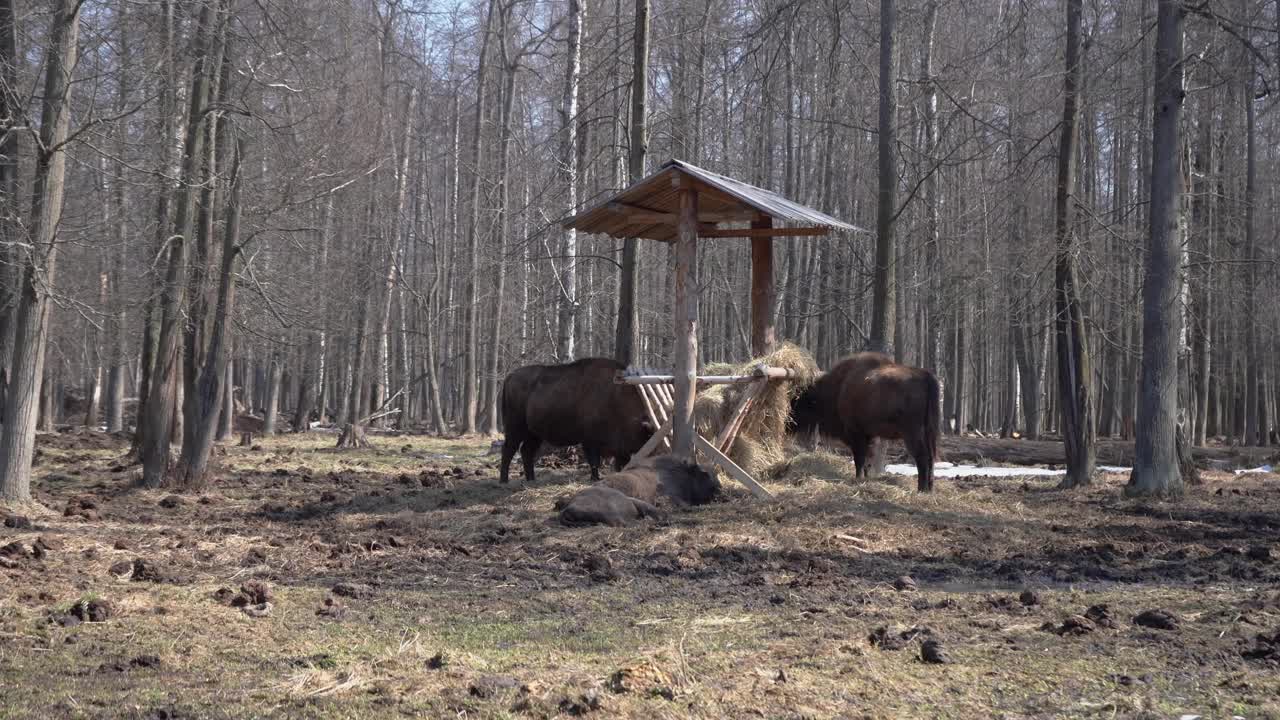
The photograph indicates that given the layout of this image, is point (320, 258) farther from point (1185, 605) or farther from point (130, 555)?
point (1185, 605)

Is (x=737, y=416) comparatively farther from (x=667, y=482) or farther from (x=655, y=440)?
(x=667, y=482)

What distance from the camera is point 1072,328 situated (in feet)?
50.3

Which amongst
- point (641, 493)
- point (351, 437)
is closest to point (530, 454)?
point (641, 493)

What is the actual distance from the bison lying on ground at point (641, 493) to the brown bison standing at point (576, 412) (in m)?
1.74

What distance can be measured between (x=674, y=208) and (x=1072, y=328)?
5.83m

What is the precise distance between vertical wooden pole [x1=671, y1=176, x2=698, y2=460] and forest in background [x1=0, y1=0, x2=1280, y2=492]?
2.08 metres

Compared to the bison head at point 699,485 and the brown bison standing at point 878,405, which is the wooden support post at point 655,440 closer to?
the bison head at point 699,485

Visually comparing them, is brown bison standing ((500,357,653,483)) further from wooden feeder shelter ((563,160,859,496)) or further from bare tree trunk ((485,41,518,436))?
bare tree trunk ((485,41,518,436))

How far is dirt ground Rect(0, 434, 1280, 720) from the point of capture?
4.98 meters

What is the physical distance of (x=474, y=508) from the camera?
1222cm

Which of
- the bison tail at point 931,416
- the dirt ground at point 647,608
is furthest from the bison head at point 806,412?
the bison tail at point 931,416

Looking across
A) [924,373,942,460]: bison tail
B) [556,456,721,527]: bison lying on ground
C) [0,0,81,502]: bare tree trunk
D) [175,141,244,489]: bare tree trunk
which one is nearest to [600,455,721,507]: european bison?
[556,456,721,527]: bison lying on ground

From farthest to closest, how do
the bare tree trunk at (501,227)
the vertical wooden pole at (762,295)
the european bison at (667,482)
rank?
1. the bare tree trunk at (501,227)
2. the vertical wooden pole at (762,295)
3. the european bison at (667,482)

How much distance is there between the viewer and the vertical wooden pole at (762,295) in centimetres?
1452
